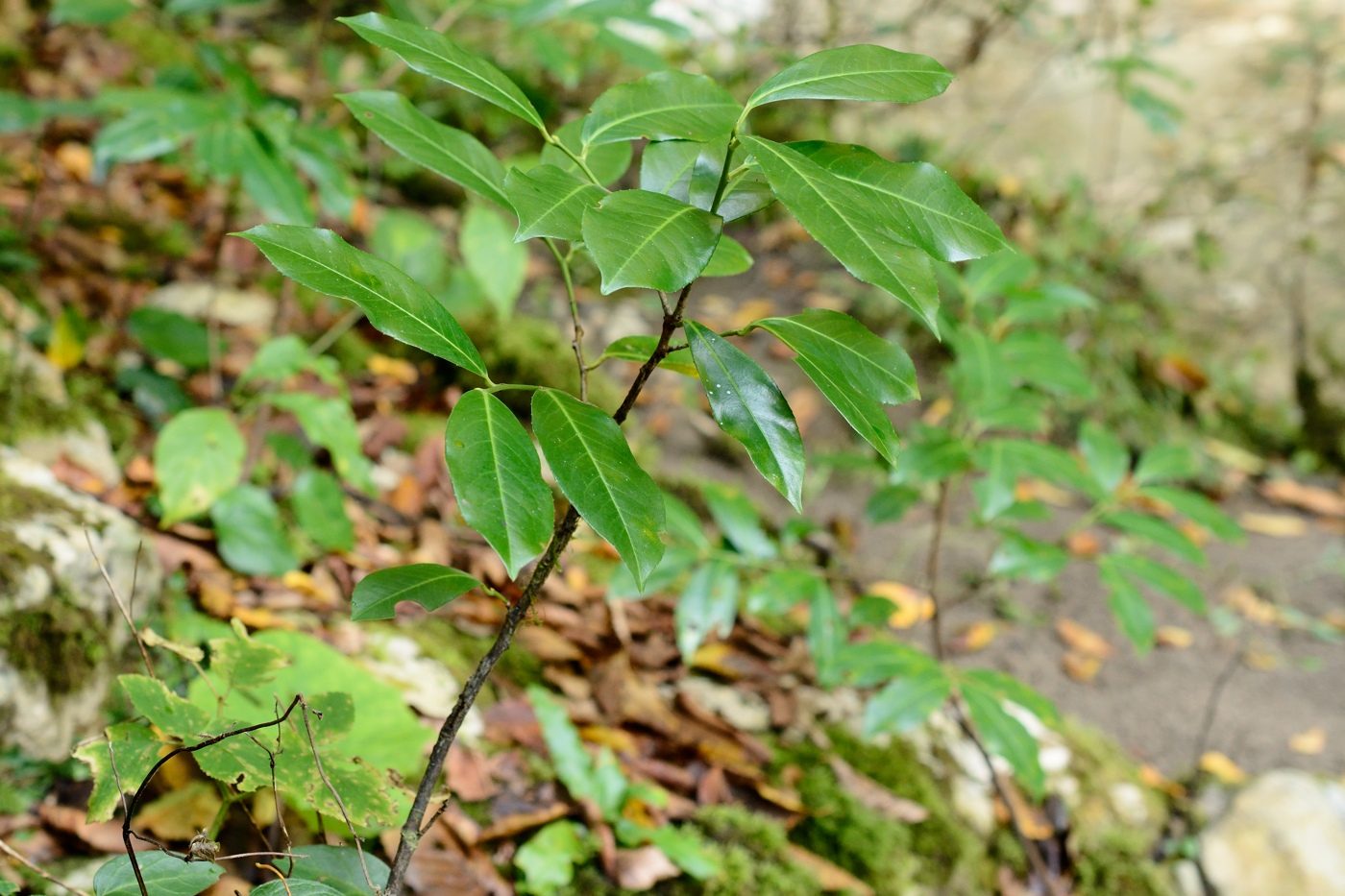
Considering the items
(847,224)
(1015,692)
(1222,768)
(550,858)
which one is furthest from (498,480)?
(1222,768)

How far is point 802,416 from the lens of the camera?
12.2 feet

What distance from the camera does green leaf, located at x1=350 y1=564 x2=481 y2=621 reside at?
817 mm

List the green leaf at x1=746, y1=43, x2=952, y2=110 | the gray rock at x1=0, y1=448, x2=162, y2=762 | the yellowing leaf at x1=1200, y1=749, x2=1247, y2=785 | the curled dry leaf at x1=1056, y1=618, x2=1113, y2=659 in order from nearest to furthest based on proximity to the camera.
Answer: the green leaf at x1=746, y1=43, x2=952, y2=110 < the gray rock at x1=0, y1=448, x2=162, y2=762 < the yellowing leaf at x1=1200, y1=749, x2=1247, y2=785 < the curled dry leaf at x1=1056, y1=618, x2=1113, y2=659

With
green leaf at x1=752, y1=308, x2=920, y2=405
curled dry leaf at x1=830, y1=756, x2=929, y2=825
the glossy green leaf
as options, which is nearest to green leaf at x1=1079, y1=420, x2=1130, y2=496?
curled dry leaf at x1=830, y1=756, x2=929, y2=825

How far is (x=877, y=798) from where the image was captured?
189 centimetres

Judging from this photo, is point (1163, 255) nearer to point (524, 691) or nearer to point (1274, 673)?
point (1274, 673)

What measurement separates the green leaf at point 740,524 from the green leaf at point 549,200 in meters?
1.14

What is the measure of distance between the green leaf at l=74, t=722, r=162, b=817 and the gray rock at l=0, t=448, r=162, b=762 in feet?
1.56

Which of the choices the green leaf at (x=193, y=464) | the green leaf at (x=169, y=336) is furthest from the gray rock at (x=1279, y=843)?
the green leaf at (x=169, y=336)

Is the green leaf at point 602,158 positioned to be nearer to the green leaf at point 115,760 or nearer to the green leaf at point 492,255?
the green leaf at point 115,760

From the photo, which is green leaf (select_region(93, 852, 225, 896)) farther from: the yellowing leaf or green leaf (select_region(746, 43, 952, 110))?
the yellowing leaf

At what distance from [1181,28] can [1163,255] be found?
6.60ft

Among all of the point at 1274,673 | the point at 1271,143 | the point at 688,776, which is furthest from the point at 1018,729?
the point at 1271,143

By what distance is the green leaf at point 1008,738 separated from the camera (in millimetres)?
1489
